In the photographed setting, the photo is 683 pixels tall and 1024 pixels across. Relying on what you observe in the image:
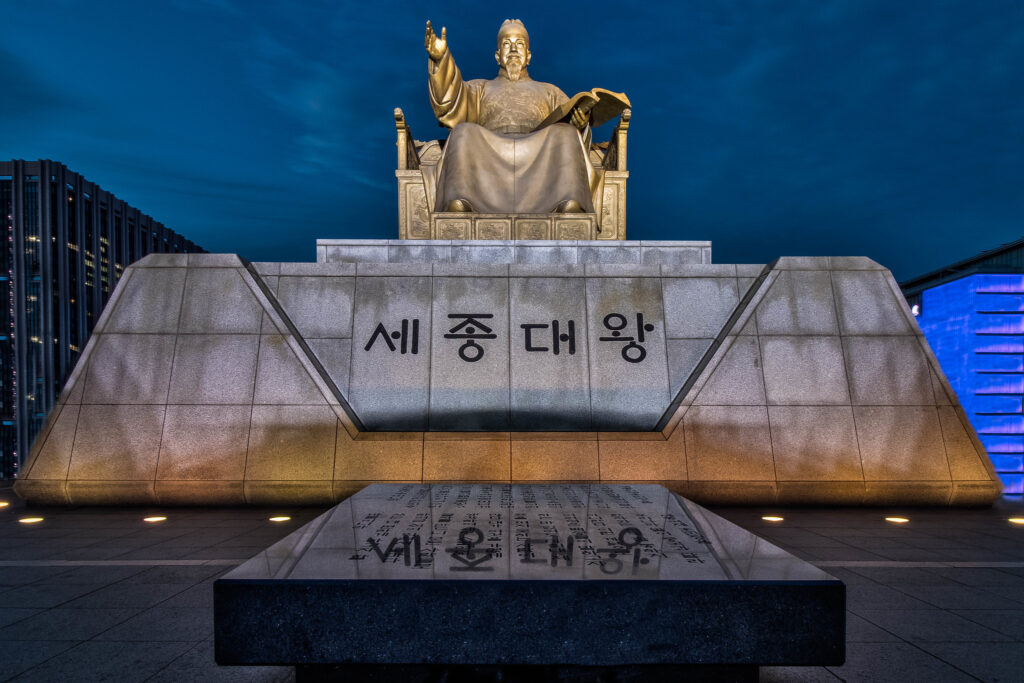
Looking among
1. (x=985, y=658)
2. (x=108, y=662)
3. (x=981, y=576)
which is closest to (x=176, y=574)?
(x=108, y=662)

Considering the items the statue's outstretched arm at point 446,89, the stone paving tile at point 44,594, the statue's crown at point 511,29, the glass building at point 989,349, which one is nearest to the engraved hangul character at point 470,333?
the stone paving tile at point 44,594

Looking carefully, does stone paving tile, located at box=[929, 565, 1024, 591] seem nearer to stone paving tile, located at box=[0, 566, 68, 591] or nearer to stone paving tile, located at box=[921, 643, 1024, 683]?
stone paving tile, located at box=[921, 643, 1024, 683]

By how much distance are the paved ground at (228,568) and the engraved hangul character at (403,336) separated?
7.92 ft

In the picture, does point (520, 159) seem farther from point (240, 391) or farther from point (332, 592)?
point (332, 592)

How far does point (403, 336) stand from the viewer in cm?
764

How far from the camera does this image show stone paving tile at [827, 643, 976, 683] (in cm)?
270

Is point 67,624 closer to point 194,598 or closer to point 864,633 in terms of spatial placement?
point 194,598

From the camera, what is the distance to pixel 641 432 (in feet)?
22.7

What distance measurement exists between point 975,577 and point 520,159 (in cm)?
945

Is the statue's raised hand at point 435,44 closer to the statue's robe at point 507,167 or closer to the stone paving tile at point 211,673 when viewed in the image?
the statue's robe at point 507,167

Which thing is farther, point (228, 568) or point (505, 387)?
point (505, 387)

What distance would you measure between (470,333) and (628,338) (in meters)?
2.31

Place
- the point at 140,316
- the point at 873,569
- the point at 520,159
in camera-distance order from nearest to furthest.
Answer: the point at 873,569
the point at 140,316
the point at 520,159

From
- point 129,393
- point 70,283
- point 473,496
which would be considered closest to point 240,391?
point 129,393
